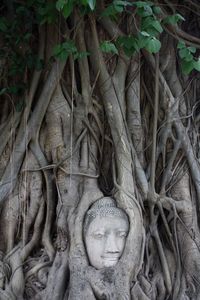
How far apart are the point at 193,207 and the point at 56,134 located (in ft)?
2.94

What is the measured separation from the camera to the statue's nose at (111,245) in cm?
288

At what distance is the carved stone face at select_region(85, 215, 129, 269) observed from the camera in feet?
9.48

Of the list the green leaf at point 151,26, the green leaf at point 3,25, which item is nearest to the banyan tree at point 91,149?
the green leaf at point 3,25

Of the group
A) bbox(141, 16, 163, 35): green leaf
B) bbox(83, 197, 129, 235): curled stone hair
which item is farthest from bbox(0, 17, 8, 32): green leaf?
bbox(83, 197, 129, 235): curled stone hair

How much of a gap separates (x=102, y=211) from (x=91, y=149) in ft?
1.45

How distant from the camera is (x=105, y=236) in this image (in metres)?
2.91

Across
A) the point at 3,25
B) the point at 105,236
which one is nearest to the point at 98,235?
the point at 105,236

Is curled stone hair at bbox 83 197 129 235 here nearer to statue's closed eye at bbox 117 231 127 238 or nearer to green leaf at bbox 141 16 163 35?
statue's closed eye at bbox 117 231 127 238

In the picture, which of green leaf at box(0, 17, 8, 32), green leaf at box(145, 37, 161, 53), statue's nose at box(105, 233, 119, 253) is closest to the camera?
green leaf at box(145, 37, 161, 53)

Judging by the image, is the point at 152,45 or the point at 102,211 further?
the point at 102,211

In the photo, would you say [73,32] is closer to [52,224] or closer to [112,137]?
[112,137]

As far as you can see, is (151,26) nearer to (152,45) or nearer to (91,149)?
(152,45)

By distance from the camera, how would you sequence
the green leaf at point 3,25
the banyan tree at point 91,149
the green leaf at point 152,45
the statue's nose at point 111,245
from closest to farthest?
the green leaf at point 152,45
the statue's nose at point 111,245
the banyan tree at point 91,149
the green leaf at point 3,25

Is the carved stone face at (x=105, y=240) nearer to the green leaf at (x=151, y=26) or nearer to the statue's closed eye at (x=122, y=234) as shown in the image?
the statue's closed eye at (x=122, y=234)
